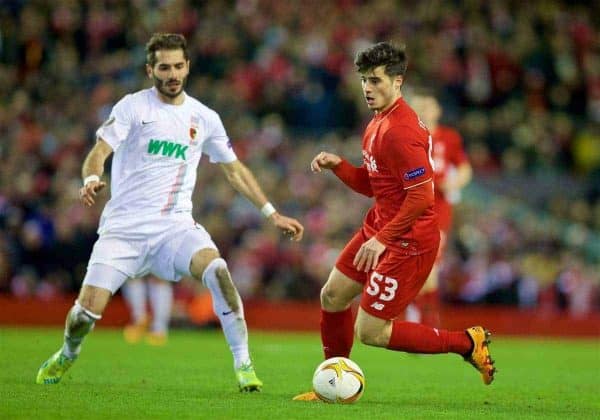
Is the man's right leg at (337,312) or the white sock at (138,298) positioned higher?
the man's right leg at (337,312)

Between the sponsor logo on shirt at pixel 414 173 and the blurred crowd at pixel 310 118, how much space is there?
420 inches

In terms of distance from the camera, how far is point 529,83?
22797 mm

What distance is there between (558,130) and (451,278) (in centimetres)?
460

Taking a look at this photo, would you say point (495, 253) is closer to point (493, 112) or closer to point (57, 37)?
point (493, 112)

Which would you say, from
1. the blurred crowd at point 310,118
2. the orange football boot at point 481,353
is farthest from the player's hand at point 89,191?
the blurred crowd at point 310,118

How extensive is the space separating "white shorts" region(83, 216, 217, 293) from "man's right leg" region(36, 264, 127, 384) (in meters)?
0.01

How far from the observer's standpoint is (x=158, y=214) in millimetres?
8984

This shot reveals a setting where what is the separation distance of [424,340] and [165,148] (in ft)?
8.07

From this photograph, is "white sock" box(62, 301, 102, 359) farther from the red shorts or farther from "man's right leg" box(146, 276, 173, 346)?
"man's right leg" box(146, 276, 173, 346)

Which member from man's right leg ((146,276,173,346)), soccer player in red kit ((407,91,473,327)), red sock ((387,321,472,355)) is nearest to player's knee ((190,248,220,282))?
red sock ((387,321,472,355))

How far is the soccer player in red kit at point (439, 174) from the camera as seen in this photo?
41.7ft

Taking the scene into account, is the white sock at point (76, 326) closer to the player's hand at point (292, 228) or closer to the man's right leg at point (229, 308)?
the man's right leg at point (229, 308)

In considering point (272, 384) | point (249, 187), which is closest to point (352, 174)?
point (249, 187)

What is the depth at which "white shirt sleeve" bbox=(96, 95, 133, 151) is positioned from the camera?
870 cm
